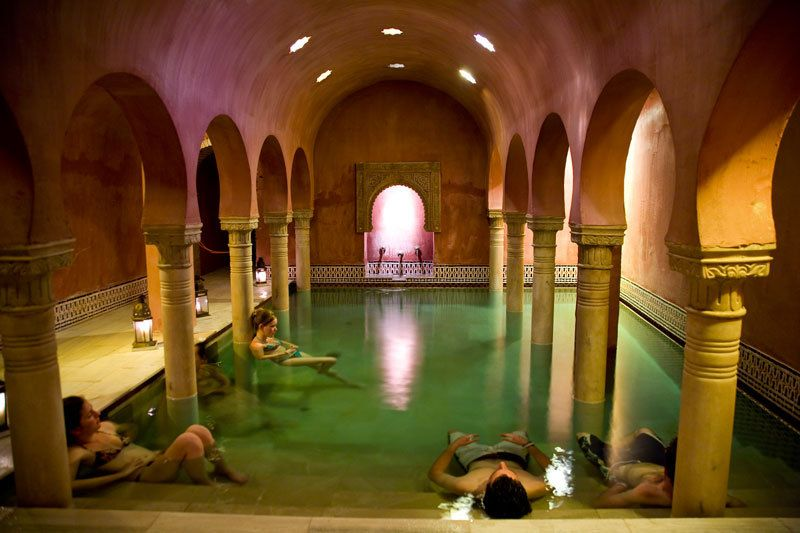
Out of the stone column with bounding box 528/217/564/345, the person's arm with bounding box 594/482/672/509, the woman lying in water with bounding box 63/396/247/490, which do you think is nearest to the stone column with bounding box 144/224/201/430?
the woman lying in water with bounding box 63/396/247/490

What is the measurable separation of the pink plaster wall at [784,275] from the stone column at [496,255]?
7.46 metres

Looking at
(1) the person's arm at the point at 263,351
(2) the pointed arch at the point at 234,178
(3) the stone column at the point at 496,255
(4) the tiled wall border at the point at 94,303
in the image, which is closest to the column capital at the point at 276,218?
(2) the pointed arch at the point at 234,178

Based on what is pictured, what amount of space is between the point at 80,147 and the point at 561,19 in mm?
8051

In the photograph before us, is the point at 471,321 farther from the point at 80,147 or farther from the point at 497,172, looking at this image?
the point at 80,147

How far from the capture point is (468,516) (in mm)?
4230

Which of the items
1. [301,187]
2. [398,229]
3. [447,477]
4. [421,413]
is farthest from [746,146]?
[398,229]

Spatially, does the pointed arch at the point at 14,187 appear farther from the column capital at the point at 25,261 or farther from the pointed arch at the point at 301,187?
the pointed arch at the point at 301,187

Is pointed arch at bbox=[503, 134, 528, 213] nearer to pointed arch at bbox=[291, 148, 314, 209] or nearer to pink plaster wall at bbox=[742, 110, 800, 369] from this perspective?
pink plaster wall at bbox=[742, 110, 800, 369]

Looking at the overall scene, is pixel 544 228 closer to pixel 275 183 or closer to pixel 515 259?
pixel 515 259

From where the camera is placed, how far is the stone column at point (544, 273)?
28.2 ft

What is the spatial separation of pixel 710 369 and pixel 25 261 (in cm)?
419

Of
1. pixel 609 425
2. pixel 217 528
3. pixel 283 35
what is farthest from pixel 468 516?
pixel 283 35

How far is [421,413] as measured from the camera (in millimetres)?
6562

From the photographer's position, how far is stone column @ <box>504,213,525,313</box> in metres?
11.1
